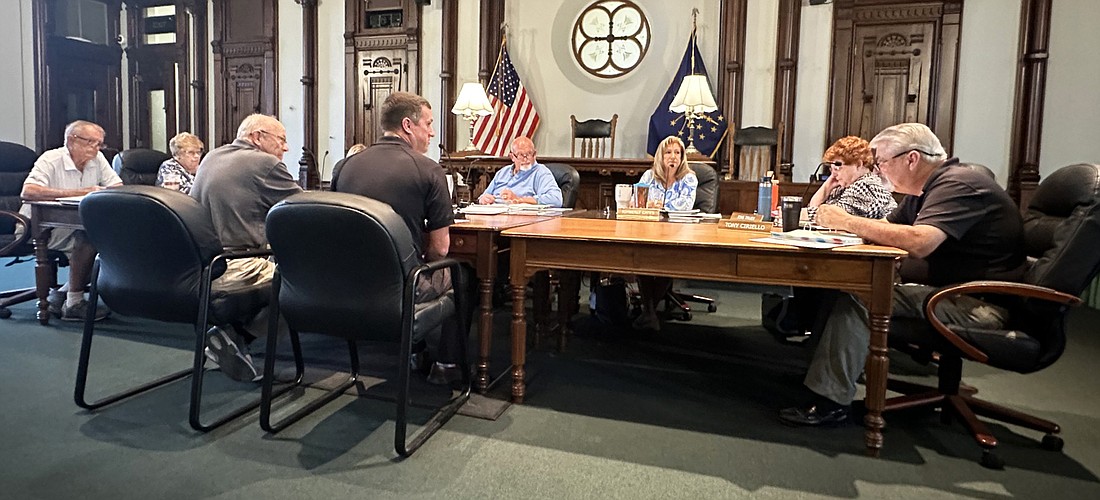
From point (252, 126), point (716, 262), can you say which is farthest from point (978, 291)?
point (252, 126)

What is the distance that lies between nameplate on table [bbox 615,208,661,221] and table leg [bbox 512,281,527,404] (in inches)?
32.7

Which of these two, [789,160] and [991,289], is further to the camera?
[789,160]

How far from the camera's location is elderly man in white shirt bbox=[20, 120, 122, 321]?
3.82 metres

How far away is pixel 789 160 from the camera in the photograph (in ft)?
20.6

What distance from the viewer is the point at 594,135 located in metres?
6.61

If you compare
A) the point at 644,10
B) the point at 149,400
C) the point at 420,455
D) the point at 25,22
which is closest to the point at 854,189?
the point at 420,455

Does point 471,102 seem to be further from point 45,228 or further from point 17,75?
point 17,75

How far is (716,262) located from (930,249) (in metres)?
0.71

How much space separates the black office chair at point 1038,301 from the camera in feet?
6.89

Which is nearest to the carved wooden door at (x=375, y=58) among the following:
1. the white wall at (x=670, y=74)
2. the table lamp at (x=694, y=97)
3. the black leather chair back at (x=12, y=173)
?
the white wall at (x=670, y=74)

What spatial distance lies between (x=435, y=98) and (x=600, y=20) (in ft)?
6.45

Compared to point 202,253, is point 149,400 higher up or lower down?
lower down

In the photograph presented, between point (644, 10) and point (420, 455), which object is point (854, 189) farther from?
point (644, 10)

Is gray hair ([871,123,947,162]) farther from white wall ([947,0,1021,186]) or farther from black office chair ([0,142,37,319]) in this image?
black office chair ([0,142,37,319])
